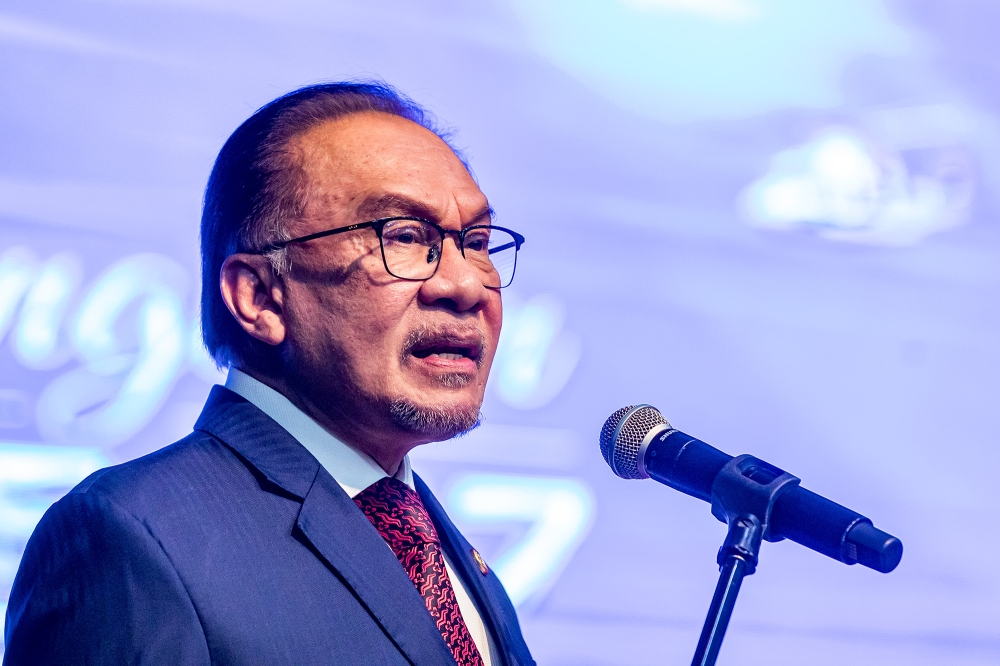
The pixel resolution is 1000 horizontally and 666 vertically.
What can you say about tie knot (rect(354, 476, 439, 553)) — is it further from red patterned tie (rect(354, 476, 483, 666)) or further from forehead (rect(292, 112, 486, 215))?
forehead (rect(292, 112, 486, 215))

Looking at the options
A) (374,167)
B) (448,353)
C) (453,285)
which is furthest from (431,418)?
(374,167)

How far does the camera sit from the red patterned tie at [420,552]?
1.56 metres

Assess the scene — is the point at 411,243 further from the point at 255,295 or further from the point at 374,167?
the point at 255,295

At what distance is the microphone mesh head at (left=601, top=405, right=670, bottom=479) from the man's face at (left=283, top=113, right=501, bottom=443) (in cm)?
29

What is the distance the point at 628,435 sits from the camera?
1.53 metres


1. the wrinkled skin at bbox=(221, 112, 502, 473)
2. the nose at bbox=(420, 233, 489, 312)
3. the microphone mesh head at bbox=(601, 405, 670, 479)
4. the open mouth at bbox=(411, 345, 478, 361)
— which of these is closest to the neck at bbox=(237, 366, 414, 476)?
the wrinkled skin at bbox=(221, 112, 502, 473)

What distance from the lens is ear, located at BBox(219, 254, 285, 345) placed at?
1765 millimetres

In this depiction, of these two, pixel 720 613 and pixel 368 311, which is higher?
pixel 368 311

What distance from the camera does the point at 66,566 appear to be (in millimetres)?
1348

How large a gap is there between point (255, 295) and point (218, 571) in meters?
0.60

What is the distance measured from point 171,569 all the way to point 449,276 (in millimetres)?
712

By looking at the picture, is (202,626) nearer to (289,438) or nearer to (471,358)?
(289,438)

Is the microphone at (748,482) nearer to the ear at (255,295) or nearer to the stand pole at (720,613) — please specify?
the stand pole at (720,613)

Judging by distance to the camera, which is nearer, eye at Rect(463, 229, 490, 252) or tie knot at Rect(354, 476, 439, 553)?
tie knot at Rect(354, 476, 439, 553)
